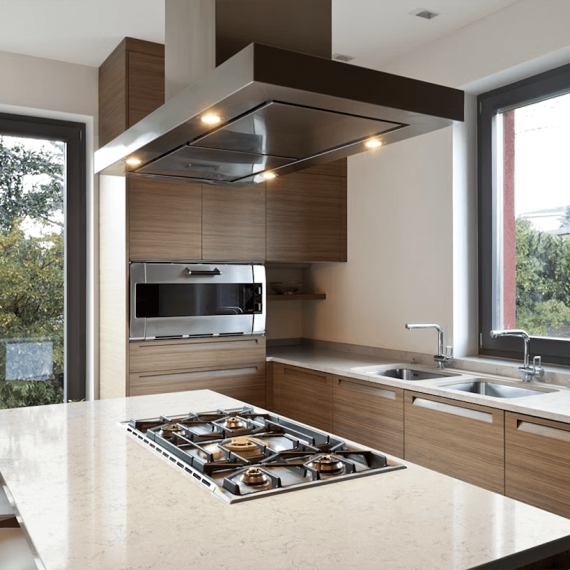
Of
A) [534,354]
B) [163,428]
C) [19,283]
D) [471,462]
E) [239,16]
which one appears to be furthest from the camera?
[19,283]

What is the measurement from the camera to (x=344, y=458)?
1.59 metres

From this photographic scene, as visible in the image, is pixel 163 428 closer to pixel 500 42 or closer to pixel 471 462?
pixel 471 462

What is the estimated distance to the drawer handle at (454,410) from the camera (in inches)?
95.6

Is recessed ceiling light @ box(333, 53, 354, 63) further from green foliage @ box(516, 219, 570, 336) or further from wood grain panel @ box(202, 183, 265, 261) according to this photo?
green foliage @ box(516, 219, 570, 336)

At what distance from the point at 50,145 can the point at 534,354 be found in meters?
3.12

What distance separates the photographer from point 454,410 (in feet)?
8.45

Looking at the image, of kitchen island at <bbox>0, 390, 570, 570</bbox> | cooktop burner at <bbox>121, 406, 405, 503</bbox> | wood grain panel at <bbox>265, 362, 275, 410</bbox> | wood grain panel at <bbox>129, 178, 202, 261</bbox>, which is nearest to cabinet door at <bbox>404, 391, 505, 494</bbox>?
cooktop burner at <bbox>121, 406, 405, 503</bbox>

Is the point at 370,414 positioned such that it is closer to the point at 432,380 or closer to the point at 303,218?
the point at 432,380

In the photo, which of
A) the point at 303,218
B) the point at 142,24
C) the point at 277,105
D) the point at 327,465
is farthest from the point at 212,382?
the point at 277,105

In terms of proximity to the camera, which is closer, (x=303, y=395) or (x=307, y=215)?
(x=303, y=395)

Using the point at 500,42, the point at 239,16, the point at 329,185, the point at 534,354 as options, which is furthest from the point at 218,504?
the point at 329,185

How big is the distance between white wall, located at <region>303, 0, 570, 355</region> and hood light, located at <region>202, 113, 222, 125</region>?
206cm

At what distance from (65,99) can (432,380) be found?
9.06ft

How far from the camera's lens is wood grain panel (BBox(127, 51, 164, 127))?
3426 millimetres
